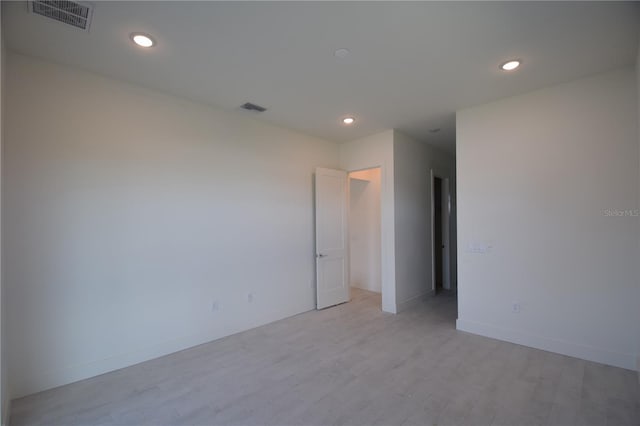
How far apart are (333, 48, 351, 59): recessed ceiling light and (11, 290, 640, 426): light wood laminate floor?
280cm

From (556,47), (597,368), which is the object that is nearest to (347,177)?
(556,47)

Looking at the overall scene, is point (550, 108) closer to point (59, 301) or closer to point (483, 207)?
Answer: point (483, 207)

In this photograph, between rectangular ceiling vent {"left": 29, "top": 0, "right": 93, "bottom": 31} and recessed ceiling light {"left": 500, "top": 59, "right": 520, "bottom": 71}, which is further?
recessed ceiling light {"left": 500, "top": 59, "right": 520, "bottom": 71}

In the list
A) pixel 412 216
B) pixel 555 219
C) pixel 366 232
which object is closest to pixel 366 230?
pixel 366 232

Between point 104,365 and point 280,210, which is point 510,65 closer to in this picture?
point 280,210

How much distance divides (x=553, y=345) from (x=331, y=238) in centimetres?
304

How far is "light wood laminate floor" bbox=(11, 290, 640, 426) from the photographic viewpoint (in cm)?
215

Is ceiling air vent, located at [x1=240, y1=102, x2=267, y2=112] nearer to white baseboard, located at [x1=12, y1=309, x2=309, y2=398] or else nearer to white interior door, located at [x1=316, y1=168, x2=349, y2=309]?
white interior door, located at [x1=316, y1=168, x2=349, y2=309]

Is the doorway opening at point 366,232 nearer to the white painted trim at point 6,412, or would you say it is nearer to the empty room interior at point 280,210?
the empty room interior at point 280,210

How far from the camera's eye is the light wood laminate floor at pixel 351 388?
2146 millimetres

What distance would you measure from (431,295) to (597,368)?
2.67 metres

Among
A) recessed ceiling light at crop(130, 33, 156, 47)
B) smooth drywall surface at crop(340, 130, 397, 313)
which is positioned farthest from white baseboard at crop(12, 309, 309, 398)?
recessed ceiling light at crop(130, 33, 156, 47)

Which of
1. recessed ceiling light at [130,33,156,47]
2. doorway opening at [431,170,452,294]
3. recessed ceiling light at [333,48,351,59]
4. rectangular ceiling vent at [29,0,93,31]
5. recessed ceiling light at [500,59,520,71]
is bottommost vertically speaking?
doorway opening at [431,170,452,294]

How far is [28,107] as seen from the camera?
249 centimetres
